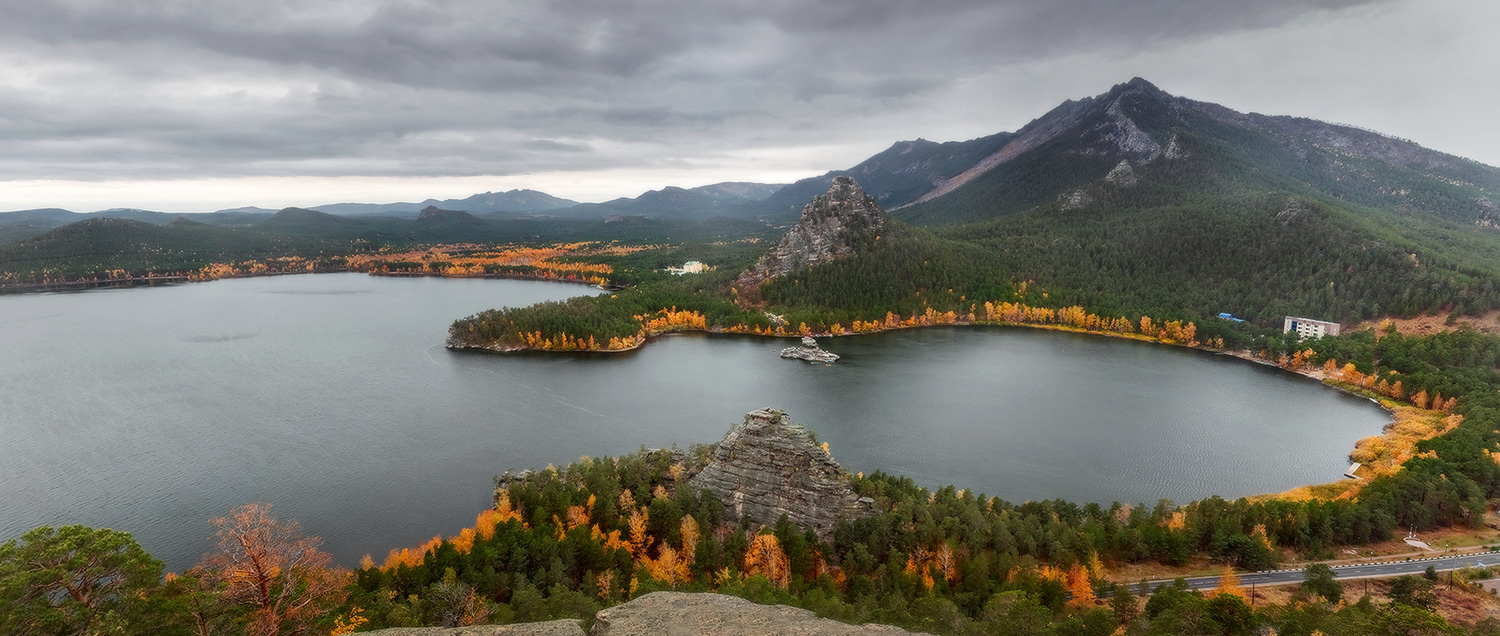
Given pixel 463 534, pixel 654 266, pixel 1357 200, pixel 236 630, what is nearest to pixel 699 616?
pixel 236 630

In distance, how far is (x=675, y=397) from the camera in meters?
66.3

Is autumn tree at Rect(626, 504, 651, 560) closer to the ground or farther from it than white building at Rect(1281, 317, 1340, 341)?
closer to the ground

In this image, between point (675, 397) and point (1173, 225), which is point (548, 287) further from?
point (1173, 225)

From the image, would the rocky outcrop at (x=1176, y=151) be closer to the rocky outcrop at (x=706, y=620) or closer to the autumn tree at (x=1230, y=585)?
the autumn tree at (x=1230, y=585)

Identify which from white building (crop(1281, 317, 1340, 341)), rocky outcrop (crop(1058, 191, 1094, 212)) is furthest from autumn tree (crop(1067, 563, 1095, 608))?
rocky outcrop (crop(1058, 191, 1094, 212))

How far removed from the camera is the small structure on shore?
83662 millimetres

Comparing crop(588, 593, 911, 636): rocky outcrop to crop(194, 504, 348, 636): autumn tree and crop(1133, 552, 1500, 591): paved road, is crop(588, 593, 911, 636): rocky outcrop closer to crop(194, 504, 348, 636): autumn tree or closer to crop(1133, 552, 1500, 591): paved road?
crop(194, 504, 348, 636): autumn tree

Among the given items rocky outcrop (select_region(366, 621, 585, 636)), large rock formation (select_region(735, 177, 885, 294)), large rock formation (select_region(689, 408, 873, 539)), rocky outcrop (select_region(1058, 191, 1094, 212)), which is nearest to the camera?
rocky outcrop (select_region(366, 621, 585, 636))

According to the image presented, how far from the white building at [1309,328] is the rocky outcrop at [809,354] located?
6182cm

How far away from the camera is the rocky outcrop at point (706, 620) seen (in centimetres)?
1154

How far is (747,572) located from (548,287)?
5715 inches

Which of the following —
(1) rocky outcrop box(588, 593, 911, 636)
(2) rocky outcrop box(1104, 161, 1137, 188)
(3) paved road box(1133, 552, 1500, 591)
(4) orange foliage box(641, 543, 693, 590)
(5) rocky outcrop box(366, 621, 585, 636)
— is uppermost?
(2) rocky outcrop box(1104, 161, 1137, 188)

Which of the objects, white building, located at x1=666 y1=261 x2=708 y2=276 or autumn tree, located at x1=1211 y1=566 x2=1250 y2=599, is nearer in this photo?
autumn tree, located at x1=1211 y1=566 x2=1250 y2=599

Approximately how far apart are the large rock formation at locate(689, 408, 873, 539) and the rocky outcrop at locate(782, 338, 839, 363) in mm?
44463
